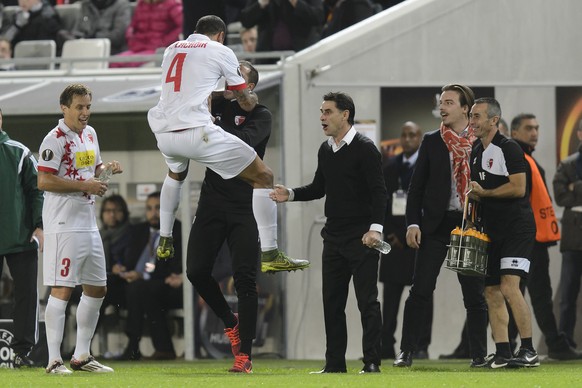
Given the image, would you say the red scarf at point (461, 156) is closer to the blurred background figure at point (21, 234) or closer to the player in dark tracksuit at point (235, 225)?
the player in dark tracksuit at point (235, 225)

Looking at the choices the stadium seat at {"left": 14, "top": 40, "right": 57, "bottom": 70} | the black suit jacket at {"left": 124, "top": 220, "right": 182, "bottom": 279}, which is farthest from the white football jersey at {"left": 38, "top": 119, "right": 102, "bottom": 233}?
the stadium seat at {"left": 14, "top": 40, "right": 57, "bottom": 70}

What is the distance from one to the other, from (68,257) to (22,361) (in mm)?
1706

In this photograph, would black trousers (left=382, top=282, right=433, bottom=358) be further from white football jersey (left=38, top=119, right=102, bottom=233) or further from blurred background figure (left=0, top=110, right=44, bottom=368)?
white football jersey (left=38, top=119, right=102, bottom=233)

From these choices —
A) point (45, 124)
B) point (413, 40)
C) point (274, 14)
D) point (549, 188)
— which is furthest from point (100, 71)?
point (549, 188)

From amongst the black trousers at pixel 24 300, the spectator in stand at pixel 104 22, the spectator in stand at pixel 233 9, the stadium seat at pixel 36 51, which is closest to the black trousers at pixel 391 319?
the black trousers at pixel 24 300

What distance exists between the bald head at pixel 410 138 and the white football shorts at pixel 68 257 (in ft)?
14.7

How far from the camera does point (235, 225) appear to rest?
416 inches

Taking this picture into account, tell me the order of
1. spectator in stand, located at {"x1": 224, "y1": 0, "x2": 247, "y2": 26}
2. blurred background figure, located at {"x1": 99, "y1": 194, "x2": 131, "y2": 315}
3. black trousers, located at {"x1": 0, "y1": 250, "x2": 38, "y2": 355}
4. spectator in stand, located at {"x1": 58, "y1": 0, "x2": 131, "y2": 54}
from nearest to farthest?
black trousers, located at {"x1": 0, "y1": 250, "x2": 38, "y2": 355} < blurred background figure, located at {"x1": 99, "y1": 194, "x2": 131, "y2": 315} < spectator in stand, located at {"x1": 224, "y1": 0, "x2": 247, "y2": 26} < spectator in stand, located at {"x1": 58, "y1": 0, "x2": 131, "y2": 54}

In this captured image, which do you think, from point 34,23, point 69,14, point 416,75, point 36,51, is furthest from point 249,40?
point 34,23

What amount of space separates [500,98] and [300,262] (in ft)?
16.1

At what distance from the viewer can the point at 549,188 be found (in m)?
14.8

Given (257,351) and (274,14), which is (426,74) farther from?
(257,351)

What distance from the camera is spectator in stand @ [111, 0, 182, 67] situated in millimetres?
17641

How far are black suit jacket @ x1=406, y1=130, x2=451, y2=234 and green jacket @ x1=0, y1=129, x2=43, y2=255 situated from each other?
315cm
